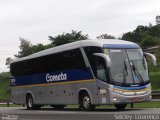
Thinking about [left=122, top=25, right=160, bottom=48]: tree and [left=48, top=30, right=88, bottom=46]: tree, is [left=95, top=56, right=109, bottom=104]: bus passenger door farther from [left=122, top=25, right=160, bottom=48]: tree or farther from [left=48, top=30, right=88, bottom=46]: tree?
[left=122, top=25, right=160, bottom=48]: tree

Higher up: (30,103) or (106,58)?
(106,58)

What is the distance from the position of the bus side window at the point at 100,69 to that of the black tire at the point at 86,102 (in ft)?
5.55

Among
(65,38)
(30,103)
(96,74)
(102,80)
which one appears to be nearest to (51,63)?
(30,103)

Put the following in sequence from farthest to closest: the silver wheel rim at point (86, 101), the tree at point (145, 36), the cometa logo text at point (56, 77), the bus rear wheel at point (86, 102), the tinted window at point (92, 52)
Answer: the tree at point (145, 36) < the cometa logo text at point (56, 77) < the silver wheel rim at point (86, 101) < the bus rear wheel at point (86, 102) < the tinted window at point (92, 52)

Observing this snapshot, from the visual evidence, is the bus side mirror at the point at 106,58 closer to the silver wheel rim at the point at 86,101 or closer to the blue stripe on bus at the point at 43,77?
the blue stripe on bus at the point at 43,77

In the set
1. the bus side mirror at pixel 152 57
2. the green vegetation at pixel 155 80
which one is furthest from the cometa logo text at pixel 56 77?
the green vegetation at pixel 155 80

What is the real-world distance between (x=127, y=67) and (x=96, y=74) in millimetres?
1624

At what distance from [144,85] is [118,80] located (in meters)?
1.50

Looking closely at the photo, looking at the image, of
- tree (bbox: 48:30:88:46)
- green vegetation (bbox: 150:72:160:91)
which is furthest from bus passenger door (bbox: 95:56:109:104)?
tree (bbox: 48:30:88:46)

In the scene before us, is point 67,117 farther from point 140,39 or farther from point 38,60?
point 140,39

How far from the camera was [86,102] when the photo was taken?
25531 mm

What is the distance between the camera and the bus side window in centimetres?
2381

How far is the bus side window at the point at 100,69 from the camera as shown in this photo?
23812 millimetres

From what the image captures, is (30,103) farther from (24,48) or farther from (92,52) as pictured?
(24,48)
